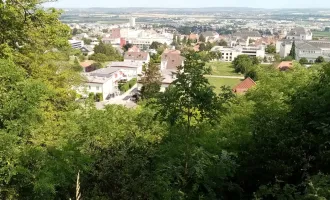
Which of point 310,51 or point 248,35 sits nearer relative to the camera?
point 310,51

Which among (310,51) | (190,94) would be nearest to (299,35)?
(310,51)

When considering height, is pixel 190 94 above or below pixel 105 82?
above

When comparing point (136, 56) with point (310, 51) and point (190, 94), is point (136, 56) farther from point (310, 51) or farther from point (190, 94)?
point (190, 94)

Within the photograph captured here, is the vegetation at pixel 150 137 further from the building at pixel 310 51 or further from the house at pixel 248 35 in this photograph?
the house at pixel 248 35

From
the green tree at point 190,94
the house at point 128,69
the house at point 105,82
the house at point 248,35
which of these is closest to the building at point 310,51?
the house at point 128,69

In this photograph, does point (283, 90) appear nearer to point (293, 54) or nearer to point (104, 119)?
point (104, 119)

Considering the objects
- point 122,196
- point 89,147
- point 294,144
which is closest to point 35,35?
point 89,147
